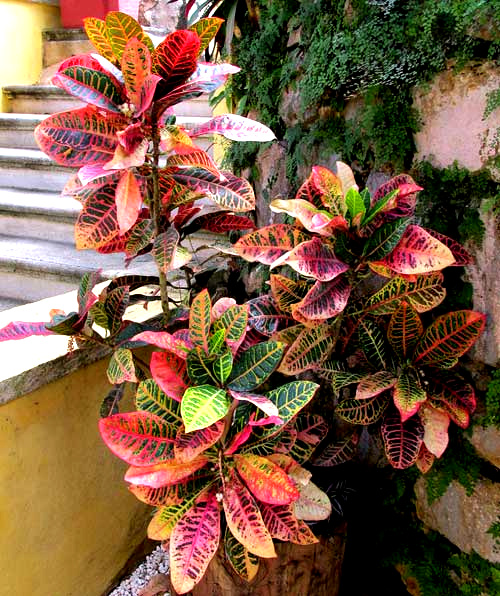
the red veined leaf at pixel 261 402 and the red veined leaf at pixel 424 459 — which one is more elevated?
the red veined leaf at pixel 261 402

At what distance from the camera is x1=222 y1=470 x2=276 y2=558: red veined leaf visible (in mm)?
1088

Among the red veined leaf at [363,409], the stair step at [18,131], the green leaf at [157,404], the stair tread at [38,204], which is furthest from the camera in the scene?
the stair step at [18,131]

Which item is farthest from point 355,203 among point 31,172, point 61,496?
point 31,172

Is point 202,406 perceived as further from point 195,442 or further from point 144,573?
point 144,573

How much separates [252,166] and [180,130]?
29.9 inches

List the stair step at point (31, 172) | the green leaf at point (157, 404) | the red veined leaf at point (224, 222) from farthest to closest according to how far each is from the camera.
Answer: the stair step at point (31, 172), the red veined leaf at point (224, 222), the green leaf at point (157, 404)

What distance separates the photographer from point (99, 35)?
4.03 feet

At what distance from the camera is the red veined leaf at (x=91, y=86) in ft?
3.84

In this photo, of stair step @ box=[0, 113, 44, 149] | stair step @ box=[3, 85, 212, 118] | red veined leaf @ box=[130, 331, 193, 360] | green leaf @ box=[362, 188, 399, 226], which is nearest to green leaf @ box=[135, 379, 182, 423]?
red veined leaf @ box=[130, 331, 193, 360]

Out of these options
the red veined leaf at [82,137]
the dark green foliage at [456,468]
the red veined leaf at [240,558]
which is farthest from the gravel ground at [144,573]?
the red veined leaf at [82,137]

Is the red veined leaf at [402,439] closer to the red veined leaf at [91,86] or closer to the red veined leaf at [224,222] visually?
the red veined leaf at [224,222]

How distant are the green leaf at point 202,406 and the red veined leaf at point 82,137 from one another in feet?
1.78

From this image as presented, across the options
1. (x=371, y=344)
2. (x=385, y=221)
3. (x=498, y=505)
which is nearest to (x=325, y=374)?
(x=371, y=344)

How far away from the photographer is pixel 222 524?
130 cm
